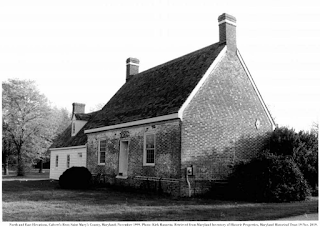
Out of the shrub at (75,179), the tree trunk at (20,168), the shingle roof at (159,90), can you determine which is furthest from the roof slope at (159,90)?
the tree trunk at (20,168)

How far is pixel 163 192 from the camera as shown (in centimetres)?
1638

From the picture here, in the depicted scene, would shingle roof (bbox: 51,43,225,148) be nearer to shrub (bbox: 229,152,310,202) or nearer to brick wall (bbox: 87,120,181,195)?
brick wall (bbox: 87,120,181,195)

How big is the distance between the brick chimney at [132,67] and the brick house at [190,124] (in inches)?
241

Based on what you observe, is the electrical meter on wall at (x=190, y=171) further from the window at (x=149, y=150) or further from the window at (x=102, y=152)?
the window at (x=102, y=152)

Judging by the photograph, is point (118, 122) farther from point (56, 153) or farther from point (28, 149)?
point (28, 149)

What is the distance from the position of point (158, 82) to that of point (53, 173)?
15.9 meters

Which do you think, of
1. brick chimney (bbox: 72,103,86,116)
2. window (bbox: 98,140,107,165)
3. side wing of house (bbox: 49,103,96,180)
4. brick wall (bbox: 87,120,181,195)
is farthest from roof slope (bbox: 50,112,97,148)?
brick wall (bbox: 87,120,181,195)

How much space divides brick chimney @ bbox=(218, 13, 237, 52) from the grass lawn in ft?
28.5

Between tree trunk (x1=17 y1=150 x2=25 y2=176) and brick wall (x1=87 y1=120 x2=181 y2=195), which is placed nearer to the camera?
brick wall (x1=87 y1=120 x2=181 y2=195)

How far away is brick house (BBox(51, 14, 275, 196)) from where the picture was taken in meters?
16.0

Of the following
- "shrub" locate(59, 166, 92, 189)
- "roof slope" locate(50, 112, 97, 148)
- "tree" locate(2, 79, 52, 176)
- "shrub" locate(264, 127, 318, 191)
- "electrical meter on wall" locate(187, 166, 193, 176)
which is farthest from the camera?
"tree" locate(2, 79, 52, 176)

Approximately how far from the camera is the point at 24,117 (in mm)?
38344

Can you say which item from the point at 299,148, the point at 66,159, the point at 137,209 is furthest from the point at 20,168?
the point at 299,148

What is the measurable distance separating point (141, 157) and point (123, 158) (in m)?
2.38
